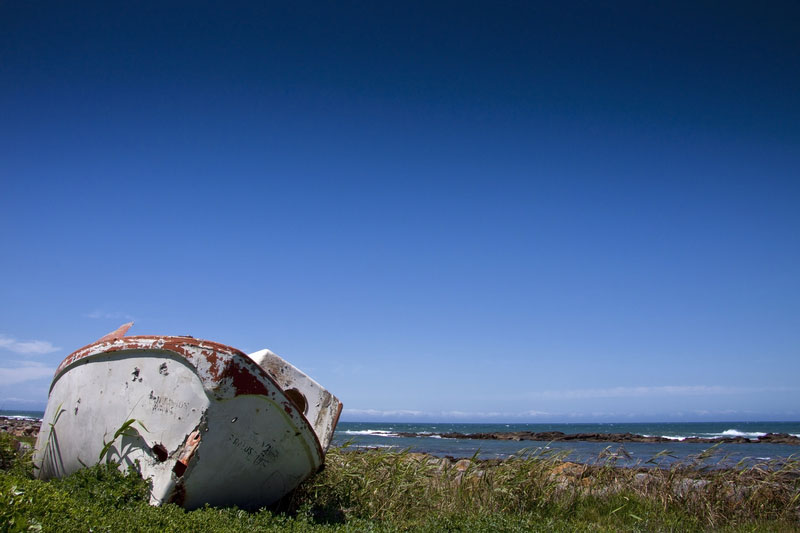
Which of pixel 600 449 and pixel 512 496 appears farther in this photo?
pixel 600 449

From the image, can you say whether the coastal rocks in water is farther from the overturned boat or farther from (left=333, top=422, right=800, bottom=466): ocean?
(left=333, top=422, right=800, bottom=466): ocean

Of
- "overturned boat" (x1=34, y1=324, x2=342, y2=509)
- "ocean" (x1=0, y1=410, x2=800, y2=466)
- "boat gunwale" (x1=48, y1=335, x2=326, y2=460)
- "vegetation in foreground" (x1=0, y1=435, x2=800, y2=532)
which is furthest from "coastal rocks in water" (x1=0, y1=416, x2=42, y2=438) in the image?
"ocean" (x1=0, y1=410, x2=800, y2=466)

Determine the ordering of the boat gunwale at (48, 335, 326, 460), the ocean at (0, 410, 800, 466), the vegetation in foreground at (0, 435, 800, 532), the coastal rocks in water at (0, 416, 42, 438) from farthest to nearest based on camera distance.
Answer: the coastal rocks in water at (0, 416, 42, 438)
the ocean at (0, 410, 800, 466)
the vegetation in foreground at (0, 435, 800, 532)
the boat gunwale at (48, 335, 326, 460)

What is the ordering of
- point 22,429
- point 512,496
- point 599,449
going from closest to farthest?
point 512,496 → point 22,429 → point 599,449

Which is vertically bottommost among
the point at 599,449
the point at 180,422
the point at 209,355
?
the point at 599,449

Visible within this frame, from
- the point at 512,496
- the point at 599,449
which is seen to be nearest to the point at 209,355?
the point at 512,496

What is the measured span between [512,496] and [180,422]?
4880mm

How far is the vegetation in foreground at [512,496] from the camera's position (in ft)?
20.0

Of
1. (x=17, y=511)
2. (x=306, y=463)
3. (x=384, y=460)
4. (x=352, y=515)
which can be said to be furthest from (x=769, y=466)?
(x=17, y=511)

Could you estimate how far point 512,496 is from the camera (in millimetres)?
8016

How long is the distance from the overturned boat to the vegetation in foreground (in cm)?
31

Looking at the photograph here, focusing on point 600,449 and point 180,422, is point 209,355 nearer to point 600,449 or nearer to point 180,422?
point 180,422

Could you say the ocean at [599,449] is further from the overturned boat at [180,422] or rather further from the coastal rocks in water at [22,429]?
the coastal rocks in water at [22,429]

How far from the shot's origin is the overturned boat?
18.9ft
